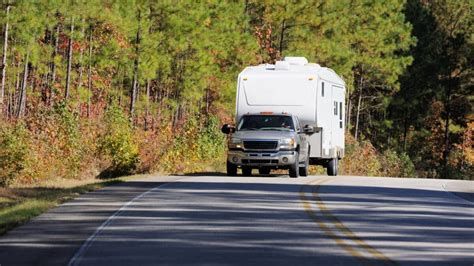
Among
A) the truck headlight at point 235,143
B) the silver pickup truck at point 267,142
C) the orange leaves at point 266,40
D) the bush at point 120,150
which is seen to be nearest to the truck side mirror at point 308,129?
the silver pickup truck at point 267,142

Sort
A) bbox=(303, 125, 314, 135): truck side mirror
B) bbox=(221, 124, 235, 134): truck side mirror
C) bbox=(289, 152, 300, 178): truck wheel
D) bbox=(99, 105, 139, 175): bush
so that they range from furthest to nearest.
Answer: bbox=(99, 105, 139, 175): bush → bbox=(303, 125, 314, 135): truck side mirror → bbox=(289, 152, 300, 178): truck wheel → bbox=(221, 124, 235, 134): truck side mirror

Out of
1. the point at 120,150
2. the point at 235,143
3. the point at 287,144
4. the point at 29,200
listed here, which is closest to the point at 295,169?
the point at 287,144

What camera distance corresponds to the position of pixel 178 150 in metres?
39.7

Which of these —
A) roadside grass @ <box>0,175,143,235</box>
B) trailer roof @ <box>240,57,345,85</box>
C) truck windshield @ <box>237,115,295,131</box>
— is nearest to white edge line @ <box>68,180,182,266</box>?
roadside grass @ <box>0,175,143,235</box>

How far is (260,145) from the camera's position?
105 ft

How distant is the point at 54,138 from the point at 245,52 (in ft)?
82.4

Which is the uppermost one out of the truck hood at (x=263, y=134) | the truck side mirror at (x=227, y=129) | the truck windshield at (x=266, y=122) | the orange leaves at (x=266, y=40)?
the orange leaves at (x=266, y=40)

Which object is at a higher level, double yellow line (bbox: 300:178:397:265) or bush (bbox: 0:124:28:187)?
bush (bbox: 0:124:28:187)

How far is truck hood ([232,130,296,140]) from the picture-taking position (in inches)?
1260

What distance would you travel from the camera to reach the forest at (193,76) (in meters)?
35.1

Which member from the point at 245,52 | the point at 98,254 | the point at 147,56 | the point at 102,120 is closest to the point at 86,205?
the point at 98,254

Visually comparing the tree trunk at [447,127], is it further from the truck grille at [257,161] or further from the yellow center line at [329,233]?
the yellow center line at [329,233]

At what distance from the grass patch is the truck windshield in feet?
18.2

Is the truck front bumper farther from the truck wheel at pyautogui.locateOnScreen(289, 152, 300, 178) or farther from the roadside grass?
the roadside grass
